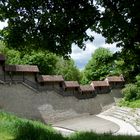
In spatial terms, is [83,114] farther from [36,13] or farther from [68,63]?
[36,13]

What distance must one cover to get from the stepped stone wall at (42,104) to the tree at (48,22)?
58.2 feet

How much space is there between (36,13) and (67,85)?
78.5 feet

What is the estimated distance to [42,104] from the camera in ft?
95.7

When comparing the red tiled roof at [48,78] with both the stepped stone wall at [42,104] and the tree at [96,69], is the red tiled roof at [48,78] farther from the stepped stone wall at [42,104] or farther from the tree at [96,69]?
the tree at [96,69]

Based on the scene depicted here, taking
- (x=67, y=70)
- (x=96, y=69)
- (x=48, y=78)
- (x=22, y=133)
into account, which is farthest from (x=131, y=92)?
(x=22, y=133)

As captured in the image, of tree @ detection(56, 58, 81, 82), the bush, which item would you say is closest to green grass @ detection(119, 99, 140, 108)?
the bush

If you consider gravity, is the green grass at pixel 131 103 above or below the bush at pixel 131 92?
below

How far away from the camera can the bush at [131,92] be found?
35.4 meters

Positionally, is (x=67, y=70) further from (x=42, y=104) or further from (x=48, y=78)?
(x=42, y=104)

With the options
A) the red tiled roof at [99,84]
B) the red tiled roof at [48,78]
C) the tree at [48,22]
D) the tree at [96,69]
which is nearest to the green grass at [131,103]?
the red tiled roof at [99,84]

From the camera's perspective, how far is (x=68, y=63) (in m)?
53.6

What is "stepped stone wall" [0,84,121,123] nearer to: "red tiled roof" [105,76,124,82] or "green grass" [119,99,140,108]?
"green grass" [119,99,140,108]

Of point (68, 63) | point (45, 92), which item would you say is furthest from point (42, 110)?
point (68, 63)

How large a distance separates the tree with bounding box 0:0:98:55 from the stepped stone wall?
17.7 m
